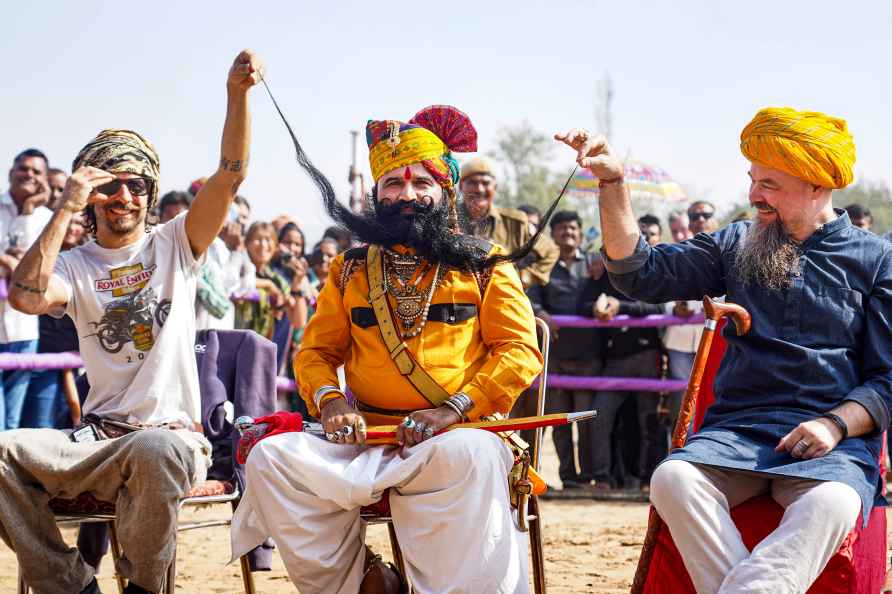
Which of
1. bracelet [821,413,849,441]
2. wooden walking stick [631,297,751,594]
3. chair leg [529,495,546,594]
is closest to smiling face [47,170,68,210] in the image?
chair leg [529,495,546,594]

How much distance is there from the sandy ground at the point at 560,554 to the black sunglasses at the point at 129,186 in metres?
2.14

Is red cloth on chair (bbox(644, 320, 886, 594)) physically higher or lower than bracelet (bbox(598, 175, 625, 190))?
lower

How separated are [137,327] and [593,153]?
207 cm

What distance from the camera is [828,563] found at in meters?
3.80

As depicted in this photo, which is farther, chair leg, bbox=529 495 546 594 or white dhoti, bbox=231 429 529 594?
chair leg, bbox=529 495 546 594

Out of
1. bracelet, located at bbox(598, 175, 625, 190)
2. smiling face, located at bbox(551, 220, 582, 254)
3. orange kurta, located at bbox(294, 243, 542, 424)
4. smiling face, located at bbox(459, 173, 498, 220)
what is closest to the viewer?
bracelet, located at bbox(598, 175, 625, 190)

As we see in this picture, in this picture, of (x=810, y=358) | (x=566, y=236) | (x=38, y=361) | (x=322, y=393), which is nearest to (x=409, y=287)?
(x=322, y=393)

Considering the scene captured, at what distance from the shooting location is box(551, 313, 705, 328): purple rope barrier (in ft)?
30.9

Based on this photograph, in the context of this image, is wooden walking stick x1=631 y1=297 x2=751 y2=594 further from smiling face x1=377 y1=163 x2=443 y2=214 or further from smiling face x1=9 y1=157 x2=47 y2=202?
smiling face x1=9 y1=157 x2=47 y2=202

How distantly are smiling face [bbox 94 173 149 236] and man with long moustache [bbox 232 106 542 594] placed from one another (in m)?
0.87

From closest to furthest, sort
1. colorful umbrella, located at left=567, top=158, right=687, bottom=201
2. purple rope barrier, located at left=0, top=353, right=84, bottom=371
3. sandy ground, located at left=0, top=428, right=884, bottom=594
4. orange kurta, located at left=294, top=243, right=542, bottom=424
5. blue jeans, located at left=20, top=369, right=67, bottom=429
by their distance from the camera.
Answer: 1. orange kurta, located at left=294, top=243, right=542, bottom=424
2. sandy ground, located at left=0, top=428, right=884, bottom=594
3. purple rope barrier, located at left=0, top=353, right=84, bottom=371
4. blue jeans, located at left=20, top=369, right=67, bottom=429
5. colorful umbrella, located at left=567, top=158, right=687, bottom=201

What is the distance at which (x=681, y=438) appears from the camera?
13.9ft

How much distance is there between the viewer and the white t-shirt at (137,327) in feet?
16.1

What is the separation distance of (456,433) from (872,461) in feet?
4.70
